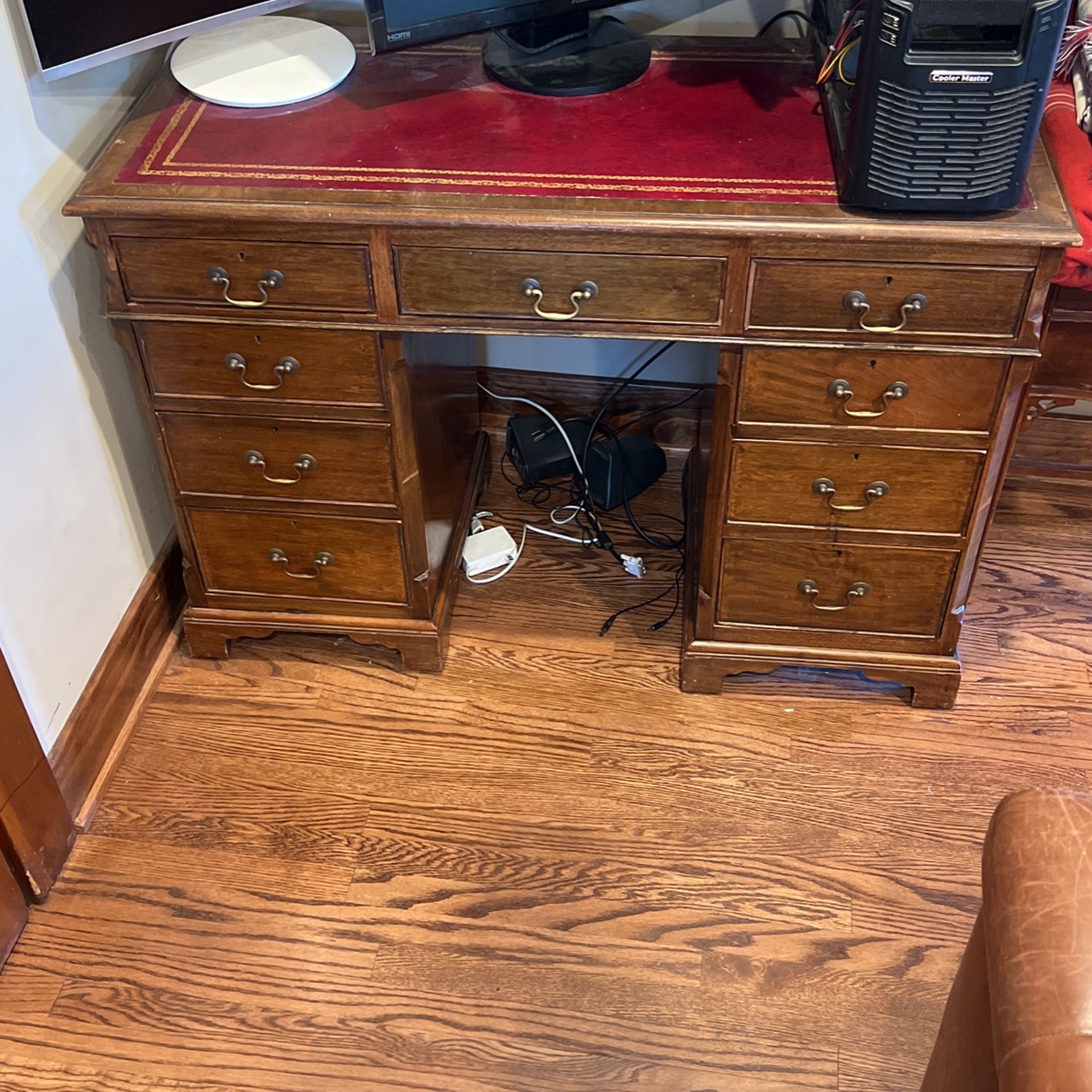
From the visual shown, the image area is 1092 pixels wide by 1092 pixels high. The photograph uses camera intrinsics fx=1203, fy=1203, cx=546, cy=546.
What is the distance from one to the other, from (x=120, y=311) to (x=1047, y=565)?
1.48m

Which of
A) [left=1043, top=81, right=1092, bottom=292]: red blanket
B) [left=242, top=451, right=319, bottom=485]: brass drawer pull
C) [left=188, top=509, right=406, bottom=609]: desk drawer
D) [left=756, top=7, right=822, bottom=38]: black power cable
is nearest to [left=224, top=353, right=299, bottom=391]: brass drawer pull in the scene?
[left=242, top=451, right=319, bottom=485]: brass drawer pull

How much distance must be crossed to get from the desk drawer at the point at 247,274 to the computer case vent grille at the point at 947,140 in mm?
593

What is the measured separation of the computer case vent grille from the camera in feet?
4.07

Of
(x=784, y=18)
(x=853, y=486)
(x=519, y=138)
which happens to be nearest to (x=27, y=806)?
(x=519, y=138)

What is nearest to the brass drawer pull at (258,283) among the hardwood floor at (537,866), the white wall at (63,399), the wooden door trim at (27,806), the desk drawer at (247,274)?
the desk drawer at (247,274)

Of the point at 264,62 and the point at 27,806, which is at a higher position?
the point at 264,62

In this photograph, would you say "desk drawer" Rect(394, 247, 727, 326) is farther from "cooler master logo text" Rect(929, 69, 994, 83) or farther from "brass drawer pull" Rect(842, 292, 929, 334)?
"cooler master logo text" Rect(929, 69, 994, 83)

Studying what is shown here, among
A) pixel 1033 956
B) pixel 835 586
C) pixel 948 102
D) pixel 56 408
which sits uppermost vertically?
pixel 948 102

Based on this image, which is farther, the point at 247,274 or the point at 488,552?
the point at 488,552

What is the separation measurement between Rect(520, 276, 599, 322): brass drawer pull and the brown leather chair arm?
2.48 ft

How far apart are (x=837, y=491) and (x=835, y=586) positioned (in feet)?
0.54

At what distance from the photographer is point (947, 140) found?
1265 mm

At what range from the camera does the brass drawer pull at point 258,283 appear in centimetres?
144

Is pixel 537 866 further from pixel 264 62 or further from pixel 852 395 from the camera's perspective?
pixel 264 62
